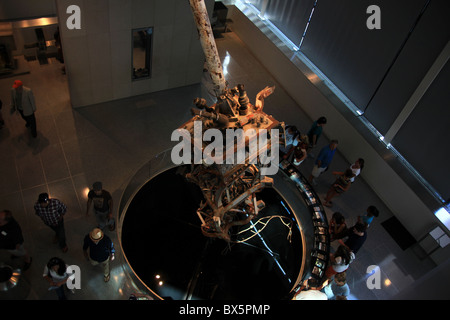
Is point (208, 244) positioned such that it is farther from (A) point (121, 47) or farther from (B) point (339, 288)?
(A) point (121, 47)

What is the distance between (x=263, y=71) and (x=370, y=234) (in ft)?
24.8

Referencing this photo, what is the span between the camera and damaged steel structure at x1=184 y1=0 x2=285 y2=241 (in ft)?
21.3

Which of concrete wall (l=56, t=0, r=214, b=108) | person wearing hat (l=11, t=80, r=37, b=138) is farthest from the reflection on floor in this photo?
person wearing hat (l=11, t=80, r=37, b=138)

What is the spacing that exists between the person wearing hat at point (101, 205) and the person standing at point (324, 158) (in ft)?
18.3

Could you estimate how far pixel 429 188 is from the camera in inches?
397

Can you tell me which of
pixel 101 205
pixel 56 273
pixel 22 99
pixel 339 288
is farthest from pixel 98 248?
pixel 339 288

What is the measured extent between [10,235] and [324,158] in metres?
7.66

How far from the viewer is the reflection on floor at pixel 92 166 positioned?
8.44 m

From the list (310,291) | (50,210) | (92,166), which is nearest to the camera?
(310,291)

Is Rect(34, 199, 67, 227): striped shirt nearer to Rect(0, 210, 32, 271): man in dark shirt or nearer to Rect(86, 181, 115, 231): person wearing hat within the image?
Rect(0, 210, 32, 271): man in dark shirt

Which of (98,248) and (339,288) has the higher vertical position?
(98,248)

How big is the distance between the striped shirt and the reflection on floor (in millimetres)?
1035

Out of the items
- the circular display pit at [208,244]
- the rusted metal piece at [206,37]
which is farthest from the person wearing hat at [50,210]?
the rusted metal piece at [206,37]

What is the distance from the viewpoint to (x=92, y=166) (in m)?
10.3
